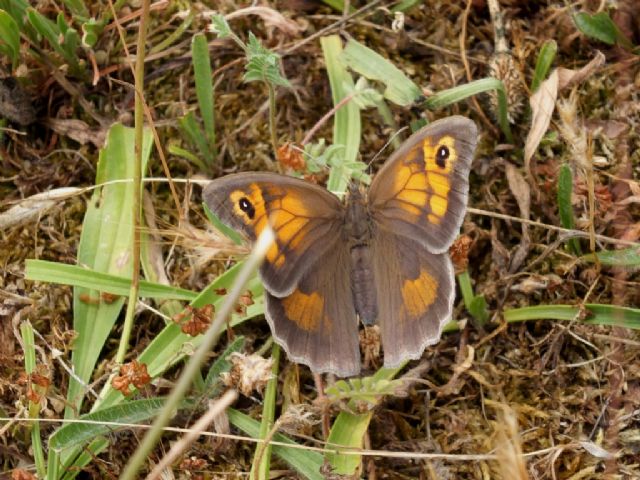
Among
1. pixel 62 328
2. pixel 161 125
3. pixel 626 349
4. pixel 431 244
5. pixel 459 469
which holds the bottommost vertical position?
pixel 459 469

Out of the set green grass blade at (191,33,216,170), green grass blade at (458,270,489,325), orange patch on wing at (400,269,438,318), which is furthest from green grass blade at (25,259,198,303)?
green grass blade at (458,270,489,325)

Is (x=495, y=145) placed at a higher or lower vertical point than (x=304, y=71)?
lower

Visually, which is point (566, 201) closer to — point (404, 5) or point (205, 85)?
point (404, 5)

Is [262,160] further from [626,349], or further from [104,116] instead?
[626,349]

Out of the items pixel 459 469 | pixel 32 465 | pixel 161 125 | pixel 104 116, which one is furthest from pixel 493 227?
pixel 32 465

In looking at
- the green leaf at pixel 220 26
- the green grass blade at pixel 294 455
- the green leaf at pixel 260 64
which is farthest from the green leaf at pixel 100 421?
the green leaf at pixel 220 26
